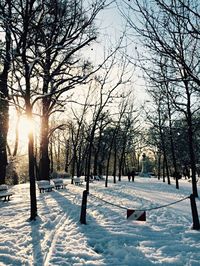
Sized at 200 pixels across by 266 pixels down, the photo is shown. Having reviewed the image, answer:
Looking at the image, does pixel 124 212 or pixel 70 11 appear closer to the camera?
pixel 124 212

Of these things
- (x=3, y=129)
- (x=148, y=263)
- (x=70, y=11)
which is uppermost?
(x=70, y=11)

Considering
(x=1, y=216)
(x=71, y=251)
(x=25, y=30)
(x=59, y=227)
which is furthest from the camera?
(x=1, y=216)

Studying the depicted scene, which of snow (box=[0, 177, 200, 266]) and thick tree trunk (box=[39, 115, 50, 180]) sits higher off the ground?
thick tree trunk (box=[39, 115, 50, 180])

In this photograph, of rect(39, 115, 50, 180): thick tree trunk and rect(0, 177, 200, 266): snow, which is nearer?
rect(0, 177, 200, 266): snow

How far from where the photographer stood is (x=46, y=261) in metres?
6.76

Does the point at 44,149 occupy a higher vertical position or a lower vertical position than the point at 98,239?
higher

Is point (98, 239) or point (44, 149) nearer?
point (98, 239)

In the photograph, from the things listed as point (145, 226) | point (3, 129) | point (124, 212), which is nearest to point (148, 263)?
point (145, 226)

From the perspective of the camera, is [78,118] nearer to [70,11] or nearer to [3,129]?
[3,129]

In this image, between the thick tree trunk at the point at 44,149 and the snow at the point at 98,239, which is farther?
the thick tree trunk at the point at 44,149

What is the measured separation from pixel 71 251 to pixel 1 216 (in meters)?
5.71

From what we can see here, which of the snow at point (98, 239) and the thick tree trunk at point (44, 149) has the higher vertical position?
the thick tree trunk at point (44, 149)

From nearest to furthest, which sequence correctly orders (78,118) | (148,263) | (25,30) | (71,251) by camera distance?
(148,263) < (71,251) < (25,30) < (78,118)

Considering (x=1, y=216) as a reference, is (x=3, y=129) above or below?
above
